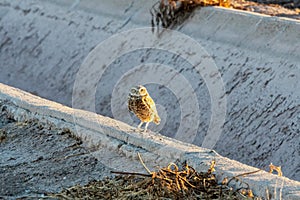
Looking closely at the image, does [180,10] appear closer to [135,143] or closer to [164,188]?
[135,143]

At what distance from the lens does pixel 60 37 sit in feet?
49.7

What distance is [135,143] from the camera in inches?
294

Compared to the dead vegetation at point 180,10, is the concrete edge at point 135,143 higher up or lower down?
lower down

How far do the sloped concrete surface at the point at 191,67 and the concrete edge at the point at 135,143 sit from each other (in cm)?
273

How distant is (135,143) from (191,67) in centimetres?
504

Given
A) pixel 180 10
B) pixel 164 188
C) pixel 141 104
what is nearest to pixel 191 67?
pixel 180 10

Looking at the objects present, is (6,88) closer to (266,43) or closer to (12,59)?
(266,43)

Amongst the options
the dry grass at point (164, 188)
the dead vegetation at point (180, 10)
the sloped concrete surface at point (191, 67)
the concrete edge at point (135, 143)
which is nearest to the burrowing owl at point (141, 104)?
the concrete edge at point (135, 143)

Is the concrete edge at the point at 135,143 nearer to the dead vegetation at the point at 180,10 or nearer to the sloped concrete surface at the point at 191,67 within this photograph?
the sloped concrete surface at the point at 191,67

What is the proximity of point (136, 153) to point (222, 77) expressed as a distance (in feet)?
15.4

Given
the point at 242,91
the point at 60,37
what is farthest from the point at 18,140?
the point at 60,37

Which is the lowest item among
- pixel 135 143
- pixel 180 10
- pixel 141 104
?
pixel 135 143

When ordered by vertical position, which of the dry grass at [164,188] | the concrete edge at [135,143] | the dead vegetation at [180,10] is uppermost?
the dead vegetation at [180,10]

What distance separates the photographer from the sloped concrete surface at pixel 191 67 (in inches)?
424
